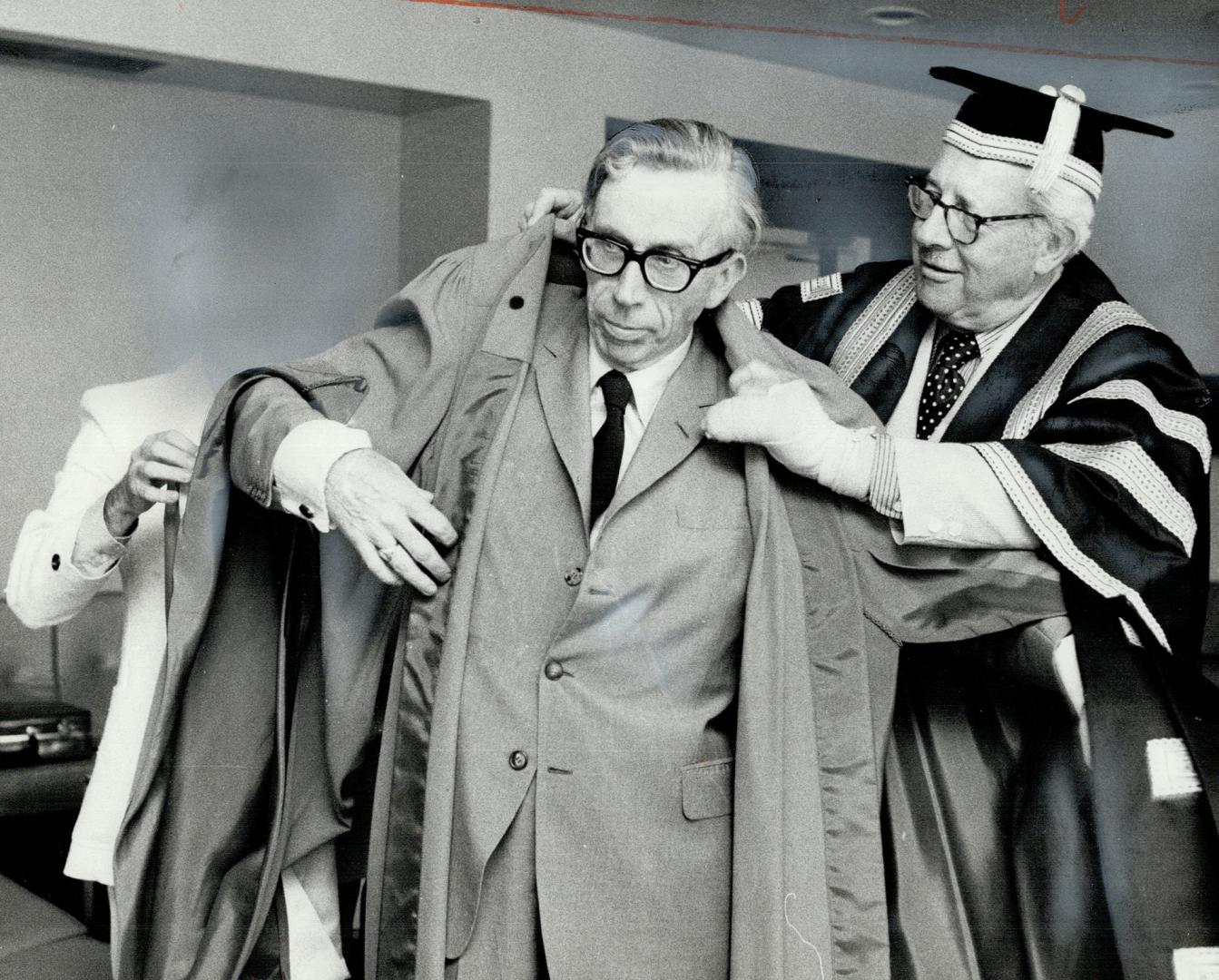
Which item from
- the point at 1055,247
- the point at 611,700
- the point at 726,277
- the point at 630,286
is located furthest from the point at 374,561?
the point at 1055,247

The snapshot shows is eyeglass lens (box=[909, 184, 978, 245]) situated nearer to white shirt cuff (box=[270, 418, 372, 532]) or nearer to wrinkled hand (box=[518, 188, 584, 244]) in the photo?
wrinkled hand (box=[518, 188, 584, 244])

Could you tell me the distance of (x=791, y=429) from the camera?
1.32 metres

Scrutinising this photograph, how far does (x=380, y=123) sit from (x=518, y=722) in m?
1.04

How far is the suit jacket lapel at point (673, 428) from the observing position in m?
1.36

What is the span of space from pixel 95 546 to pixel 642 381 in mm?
757

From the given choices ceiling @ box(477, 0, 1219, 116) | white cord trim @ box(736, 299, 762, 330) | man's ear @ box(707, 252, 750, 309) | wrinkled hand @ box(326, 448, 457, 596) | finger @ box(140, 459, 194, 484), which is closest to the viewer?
wrinkled hand @ box(326, 448, 457, 596)

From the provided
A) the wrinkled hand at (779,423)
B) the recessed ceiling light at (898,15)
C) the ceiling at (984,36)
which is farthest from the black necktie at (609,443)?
the recessed ceiling light at (898,15)

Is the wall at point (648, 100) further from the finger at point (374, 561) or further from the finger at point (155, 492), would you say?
the finger at point (374, 561)

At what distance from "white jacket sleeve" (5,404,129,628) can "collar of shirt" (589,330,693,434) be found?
666 mm

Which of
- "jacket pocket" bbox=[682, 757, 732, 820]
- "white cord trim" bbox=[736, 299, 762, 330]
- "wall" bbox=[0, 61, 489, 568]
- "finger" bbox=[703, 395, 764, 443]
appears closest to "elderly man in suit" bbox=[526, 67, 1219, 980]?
"finger" bbox=[703, 395, 764, 443]

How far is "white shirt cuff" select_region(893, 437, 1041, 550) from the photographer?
138cm

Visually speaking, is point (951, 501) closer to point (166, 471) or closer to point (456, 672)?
point (456, 672)

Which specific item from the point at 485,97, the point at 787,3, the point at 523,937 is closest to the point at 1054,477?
the point at 523,937

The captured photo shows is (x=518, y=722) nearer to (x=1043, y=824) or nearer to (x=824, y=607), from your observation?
(x=824, y=607)
